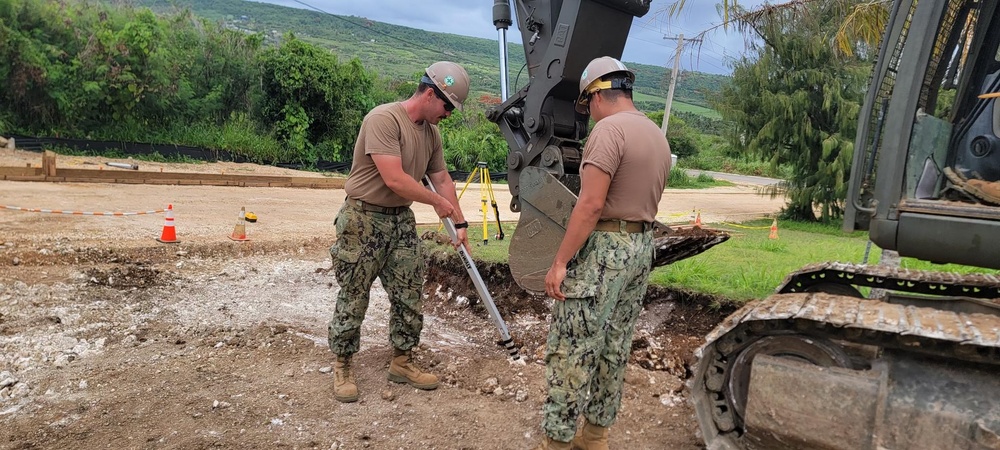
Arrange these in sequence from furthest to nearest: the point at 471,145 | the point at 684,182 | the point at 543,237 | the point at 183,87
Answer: the point at 684,182 → the point at 471,145 → the point at 183,87 → the point at 543,237

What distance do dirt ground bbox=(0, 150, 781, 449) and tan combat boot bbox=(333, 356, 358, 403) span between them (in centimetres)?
6

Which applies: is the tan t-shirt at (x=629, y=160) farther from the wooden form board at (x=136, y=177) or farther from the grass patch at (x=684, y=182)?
the grass patch at (x=684, y=182)

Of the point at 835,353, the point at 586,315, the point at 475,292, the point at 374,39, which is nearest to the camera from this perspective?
the point at 835,353

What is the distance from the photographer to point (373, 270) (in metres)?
4.09

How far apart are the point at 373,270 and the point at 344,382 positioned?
0.70 metres

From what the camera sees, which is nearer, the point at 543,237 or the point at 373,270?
the point at 373,270

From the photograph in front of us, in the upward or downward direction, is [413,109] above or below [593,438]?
above

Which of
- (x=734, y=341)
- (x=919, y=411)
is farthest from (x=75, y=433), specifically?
(x=919, y=411)

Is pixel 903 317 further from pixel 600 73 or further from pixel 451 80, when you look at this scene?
pixel 451 80

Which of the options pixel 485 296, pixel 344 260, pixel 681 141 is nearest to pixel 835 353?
pixel 485 296

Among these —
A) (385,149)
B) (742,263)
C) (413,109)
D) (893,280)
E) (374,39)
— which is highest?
(374,39)

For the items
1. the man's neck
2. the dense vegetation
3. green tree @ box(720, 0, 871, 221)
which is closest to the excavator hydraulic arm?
the man's neck

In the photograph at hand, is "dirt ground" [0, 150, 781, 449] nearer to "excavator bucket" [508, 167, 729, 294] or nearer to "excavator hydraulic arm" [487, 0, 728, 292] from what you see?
"excavator bucket" [508, 167, 729, 294]

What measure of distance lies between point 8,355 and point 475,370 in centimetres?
294
